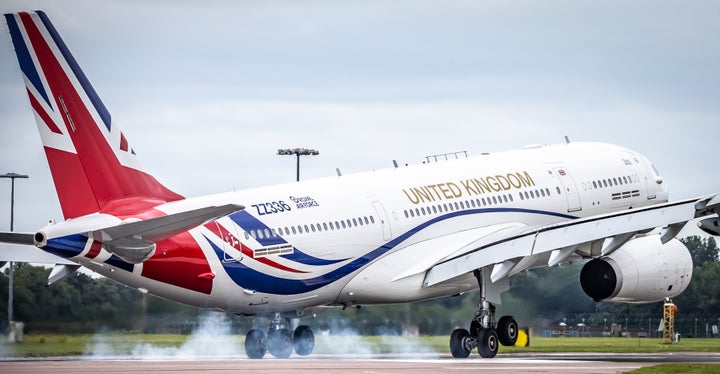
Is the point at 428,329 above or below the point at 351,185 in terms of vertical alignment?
below

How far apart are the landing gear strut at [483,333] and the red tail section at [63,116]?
1115 centimetres

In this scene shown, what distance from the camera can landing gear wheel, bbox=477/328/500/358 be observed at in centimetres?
4306

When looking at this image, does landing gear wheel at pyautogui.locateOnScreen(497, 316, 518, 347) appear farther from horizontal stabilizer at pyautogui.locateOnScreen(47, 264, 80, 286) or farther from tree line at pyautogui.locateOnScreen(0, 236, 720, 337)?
horizontal stabilizer at pyautogui.locateOnScreen(47, 264, 80, 286)

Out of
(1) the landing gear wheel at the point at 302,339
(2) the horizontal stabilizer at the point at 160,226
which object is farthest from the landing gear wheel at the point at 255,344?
(2) the horizontal stabilizer at the point at 160,226

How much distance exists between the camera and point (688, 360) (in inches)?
1693

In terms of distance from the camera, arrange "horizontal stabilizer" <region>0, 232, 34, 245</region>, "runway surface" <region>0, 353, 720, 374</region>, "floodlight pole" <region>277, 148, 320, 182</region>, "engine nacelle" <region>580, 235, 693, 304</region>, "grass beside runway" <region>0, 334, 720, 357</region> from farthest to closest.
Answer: "floodlight pole" <region>277, 148, 320, 182</region> → "grass beside runway" <region>0, 334, 720, 357</region> → "engine nacelle" <region>580, 235, 693, 304</region> → "horizontal stabilizer" <region>0, 232, 34, 245</region> → "runway surface" <region>0, 353, 720, 374</region>

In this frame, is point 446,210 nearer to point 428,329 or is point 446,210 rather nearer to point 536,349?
point 428,329

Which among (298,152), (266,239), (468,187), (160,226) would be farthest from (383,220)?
(298,152)

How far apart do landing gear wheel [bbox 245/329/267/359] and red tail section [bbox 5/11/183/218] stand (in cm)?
770

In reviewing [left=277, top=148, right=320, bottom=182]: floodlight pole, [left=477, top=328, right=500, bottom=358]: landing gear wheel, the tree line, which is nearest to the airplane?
[left=477, top=328, right=500, bottom=358]: landing gear wheel

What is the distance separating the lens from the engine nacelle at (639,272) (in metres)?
43.1

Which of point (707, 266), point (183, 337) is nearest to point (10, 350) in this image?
point (183, 337)

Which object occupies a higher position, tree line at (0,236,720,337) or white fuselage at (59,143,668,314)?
white fuselage at (59,143,668,314)

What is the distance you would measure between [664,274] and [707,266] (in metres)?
21.7
